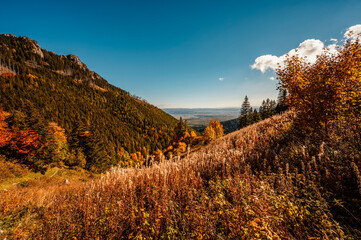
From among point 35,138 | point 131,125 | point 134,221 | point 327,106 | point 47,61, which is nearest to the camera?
point 134,221

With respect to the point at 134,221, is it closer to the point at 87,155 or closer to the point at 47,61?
the point at 87,155

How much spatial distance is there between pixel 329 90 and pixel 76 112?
4352 inches

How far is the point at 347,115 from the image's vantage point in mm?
4953

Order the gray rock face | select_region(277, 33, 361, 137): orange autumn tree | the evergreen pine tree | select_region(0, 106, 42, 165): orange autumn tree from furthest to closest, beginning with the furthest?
the gray rock face < the evergreen pine tree < select_region(0, 106, 42, 165): orange autumn tree < select_region(277, 33, 361, 137): orange autumn tree

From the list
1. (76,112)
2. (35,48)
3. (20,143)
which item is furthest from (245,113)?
(35,48)

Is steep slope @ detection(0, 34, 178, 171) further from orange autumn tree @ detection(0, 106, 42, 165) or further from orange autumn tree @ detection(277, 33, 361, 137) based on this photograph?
orange autumn tree @ detection(277, 33, 361, 137)

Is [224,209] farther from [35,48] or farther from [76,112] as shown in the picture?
[35,48]

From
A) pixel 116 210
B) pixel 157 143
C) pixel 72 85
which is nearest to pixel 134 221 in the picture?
pixel 116 210

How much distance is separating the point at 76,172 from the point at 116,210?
3770 centimetres

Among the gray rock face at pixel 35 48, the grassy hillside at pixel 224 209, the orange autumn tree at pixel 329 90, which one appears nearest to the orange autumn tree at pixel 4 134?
the grassy hillside at pixel 224 209

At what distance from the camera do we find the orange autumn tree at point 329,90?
4816 millimetres

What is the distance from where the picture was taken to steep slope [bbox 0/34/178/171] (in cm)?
3622

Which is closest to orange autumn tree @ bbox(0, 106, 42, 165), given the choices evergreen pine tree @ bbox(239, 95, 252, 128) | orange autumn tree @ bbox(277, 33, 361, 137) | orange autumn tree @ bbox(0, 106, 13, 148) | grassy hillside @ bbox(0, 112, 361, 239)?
orange autumn tree @ bbox(0, 106, 13, 148)

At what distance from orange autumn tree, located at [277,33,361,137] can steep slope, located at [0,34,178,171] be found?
39.0 m
